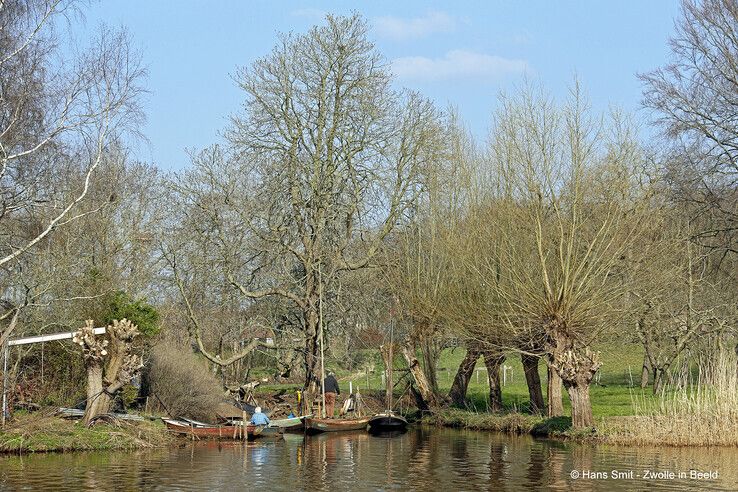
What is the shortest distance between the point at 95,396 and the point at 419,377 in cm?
1447

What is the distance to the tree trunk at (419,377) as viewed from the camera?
118ft

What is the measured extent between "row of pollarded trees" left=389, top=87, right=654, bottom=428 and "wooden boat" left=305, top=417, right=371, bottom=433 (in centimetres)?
477

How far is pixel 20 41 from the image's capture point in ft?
69.6

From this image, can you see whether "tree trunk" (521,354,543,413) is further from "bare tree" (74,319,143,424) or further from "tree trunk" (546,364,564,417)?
"bare tree" (74,319,143,424)

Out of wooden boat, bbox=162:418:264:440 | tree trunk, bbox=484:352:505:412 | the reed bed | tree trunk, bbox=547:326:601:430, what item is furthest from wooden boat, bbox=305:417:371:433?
the reed bed

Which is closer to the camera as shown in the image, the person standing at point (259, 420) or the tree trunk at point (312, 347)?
the person standing at point (259, 420)

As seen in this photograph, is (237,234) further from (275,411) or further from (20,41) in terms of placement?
(20,41)

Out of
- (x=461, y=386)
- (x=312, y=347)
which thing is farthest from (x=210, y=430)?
(x=461, y=386)

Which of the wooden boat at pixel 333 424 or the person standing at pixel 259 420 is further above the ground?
the person standing at pixel 259 420

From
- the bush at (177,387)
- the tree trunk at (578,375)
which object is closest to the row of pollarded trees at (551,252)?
the tree trunk at (578,375)

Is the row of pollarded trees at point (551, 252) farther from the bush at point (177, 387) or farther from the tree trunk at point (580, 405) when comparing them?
the bush at point (177, 387)

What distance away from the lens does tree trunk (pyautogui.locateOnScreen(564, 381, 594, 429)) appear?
27.2m

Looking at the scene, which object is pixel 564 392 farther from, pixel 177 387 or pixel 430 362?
pixel 177 387

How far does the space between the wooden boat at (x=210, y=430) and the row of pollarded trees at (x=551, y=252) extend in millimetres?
7929
